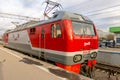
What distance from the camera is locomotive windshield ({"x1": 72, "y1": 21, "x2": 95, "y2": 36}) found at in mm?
8891

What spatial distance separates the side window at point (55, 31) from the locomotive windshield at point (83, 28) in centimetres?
77

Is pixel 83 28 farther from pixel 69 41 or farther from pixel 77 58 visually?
pixel 77 58

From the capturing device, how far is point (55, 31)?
29.8 ft

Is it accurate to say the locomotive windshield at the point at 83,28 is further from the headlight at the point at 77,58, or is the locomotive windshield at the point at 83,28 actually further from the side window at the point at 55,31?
the headlight at the point at 77,58

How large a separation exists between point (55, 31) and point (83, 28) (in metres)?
1.50

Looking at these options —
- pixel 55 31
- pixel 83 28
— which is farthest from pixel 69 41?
pixel 83 28

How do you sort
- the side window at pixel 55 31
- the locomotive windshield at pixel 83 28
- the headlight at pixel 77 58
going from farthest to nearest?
1. the locomotive windshield at pixel 83 28
2. the side window at pixel 55 31
3. the headlight at pixel 77 58

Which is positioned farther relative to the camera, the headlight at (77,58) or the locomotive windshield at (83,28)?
the locomotive windshield at (83,28)

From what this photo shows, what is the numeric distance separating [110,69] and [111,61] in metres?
3.60

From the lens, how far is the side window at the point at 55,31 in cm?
878

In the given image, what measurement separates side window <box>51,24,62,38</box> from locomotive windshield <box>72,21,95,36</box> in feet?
2.51

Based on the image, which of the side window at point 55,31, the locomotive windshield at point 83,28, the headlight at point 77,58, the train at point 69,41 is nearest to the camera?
the train at point 69,41

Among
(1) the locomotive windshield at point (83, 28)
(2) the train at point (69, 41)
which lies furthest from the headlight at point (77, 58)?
(1) the locomotive windshield at point (83, 28)

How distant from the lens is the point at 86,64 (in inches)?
370
